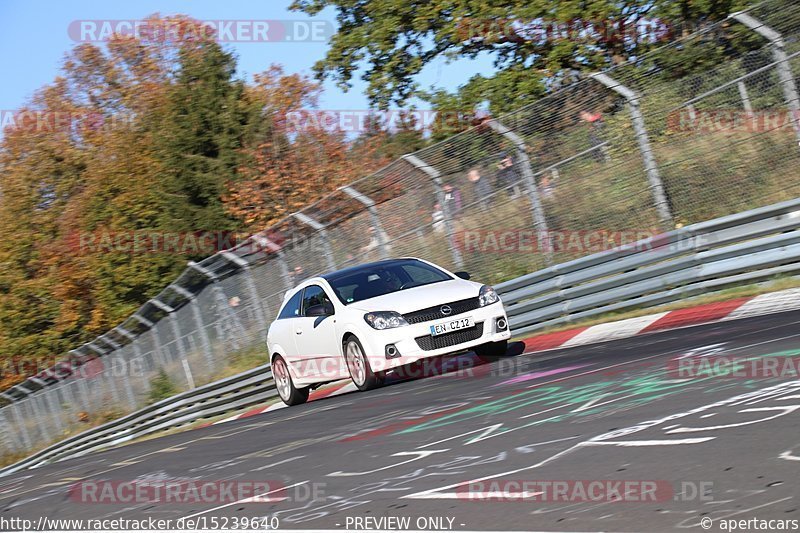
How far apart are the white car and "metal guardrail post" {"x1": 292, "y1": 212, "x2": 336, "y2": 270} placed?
4844 mm

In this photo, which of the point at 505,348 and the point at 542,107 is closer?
the point at 505,348

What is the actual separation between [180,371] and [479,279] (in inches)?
329

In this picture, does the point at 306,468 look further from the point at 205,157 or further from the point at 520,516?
the point at 205,157

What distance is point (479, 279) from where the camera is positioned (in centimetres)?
1759

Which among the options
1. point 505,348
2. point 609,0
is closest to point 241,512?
point 505,348

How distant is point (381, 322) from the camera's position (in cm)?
1216

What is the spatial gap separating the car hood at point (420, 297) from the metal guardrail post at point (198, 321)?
31.6ft

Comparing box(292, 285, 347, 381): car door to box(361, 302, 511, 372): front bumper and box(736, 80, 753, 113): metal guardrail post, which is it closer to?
box(361, 302, 511, 372): front bumper

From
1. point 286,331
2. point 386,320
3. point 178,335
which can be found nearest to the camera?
point 386,320

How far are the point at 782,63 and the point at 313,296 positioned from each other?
6150 mm

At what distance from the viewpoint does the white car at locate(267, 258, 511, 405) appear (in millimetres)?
12078

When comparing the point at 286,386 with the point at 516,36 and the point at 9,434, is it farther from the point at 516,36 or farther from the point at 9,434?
the point at 9,434

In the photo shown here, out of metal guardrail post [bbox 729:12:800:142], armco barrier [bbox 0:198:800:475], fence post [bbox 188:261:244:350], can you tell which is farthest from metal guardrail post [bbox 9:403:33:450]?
metal guardrail post [bbox 729:12:800:142]

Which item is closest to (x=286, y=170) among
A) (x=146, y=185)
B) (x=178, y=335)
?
(x=146, y=185)
